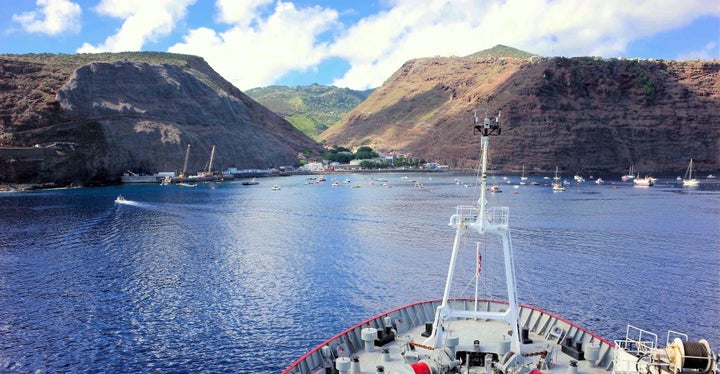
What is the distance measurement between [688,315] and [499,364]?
37998mm

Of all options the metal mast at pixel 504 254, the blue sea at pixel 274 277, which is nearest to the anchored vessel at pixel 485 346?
the metal mast at pixel 504 254

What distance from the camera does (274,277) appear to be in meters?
64.6

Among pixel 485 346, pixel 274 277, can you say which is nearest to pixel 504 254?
pixel 485 346

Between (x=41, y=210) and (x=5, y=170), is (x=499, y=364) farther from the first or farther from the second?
(x=5, y=170)

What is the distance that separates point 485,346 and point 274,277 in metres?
42.2

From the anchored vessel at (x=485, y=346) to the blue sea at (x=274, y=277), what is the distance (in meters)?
13.3

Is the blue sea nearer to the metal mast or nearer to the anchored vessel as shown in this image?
the anchored vessel

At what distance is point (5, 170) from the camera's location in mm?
179125

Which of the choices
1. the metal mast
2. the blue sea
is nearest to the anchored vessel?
the metal mast

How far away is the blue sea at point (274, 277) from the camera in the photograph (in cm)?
4300

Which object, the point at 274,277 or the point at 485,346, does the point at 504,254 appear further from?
the point at 274,277

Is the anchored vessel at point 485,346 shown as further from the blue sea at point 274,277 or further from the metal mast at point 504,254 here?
the blue sea at point 274,277

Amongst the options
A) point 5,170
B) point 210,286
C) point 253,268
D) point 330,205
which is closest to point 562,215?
point 330,205

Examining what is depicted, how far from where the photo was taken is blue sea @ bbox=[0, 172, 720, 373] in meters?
43.0
